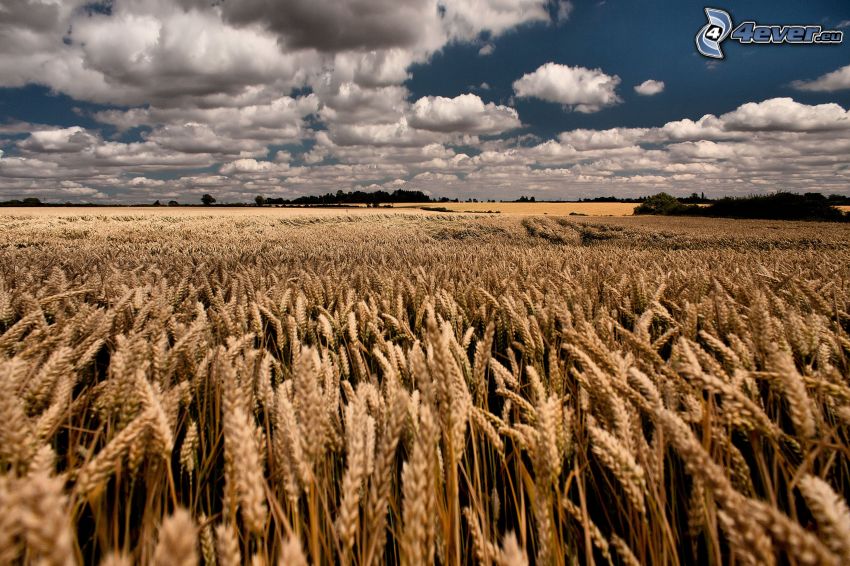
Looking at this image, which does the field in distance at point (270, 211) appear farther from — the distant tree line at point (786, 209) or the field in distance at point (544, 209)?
the distant tree line at point (786, 209)

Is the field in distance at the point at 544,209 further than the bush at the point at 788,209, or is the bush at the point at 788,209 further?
the field in distance at the point at 544,209

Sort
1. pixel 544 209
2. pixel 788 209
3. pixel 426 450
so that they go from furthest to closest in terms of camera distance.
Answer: pixel 544 209, pixel 788 209, pixel 426 450

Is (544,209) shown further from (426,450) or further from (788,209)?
(426,450)

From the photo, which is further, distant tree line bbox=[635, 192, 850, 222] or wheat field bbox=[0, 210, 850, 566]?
distant tree line bbox=[635, 192, 850, 222]

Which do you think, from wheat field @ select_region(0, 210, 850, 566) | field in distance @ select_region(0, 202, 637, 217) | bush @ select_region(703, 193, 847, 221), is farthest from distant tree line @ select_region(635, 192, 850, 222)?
wheat field @ select_region(0, 210, 850, 566)

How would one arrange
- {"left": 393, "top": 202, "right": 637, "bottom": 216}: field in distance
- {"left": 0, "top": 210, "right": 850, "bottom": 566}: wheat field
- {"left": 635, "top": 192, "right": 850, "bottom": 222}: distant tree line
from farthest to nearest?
1. {"left": 393, "top": 202, "right": 637, "bottom": 216}: field in distance
2. {"left": 635, "top": 192, "right": 850, "bottom": 222}: distant tree line
3. {"left": 0, "top": 210, "right": 850, "bottom": 566}: wheat field

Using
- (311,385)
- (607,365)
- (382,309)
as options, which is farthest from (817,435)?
(382,309)

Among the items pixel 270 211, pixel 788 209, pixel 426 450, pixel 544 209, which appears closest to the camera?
pixel 426 450

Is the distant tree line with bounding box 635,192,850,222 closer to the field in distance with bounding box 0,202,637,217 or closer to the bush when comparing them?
the bush

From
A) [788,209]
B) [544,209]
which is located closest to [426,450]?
[788,209]

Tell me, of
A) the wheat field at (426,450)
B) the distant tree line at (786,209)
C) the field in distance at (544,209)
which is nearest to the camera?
the wheat field at (426,450)

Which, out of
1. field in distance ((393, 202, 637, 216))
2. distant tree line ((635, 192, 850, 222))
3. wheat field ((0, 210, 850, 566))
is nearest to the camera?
wheat field ((0, 210, 850, 566))

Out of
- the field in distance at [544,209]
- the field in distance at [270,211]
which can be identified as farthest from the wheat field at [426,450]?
the field in distance at [544,209]

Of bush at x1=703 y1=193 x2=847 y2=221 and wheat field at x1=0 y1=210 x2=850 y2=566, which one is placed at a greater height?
bush at x1=703 y1=193 x2=847 y2=221
